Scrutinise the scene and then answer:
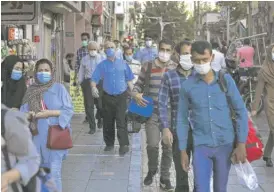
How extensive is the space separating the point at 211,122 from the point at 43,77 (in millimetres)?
1848

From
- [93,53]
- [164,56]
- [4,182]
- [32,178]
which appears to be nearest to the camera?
[4,182]

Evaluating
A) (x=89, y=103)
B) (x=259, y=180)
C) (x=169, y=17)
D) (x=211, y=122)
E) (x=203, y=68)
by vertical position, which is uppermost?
(x=169, y=17)

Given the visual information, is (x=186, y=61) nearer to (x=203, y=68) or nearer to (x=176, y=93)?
(x=176, y=93)

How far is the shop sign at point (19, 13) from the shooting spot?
834 centimetres

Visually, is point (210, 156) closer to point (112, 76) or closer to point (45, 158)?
point (45, 158)

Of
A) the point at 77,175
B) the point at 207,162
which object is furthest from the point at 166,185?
the point at 207,162

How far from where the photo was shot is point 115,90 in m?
9.55

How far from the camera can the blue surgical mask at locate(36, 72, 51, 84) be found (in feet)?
19.2

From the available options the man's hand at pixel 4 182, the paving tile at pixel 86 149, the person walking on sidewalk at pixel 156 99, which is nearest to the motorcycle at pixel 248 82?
the paving tile at pixel 86 149

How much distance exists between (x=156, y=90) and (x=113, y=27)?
1768 inches

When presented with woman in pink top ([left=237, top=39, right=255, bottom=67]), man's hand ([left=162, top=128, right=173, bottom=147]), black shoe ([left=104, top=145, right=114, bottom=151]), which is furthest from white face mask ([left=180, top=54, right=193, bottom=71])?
woman in pink top ([left=237, top=39, right=255, bottom=67])

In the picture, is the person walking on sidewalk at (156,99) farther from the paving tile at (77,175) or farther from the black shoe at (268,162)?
the black shoe at (268,162)

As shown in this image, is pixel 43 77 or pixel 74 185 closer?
pixel 43 77

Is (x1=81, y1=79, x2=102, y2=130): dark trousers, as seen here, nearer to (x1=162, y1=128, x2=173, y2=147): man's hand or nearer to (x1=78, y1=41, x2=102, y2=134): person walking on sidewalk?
(x1=78, y1=41, x2=102, y2=134): person walking on sidewalk
